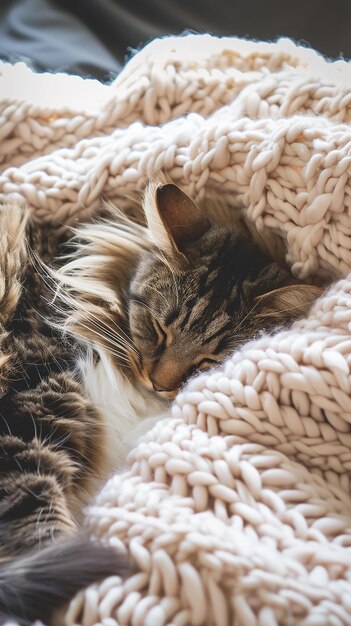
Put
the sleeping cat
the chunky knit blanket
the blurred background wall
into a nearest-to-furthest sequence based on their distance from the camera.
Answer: the chunky knit blanket
the sleeping cat
the blurred background wall

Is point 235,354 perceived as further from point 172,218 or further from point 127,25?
point 127,25

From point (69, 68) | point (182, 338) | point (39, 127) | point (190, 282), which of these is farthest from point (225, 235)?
point (69, 68)

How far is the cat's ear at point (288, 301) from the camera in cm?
113

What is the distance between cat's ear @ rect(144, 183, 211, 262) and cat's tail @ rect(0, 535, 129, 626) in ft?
2.03

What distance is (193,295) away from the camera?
124 centimetres

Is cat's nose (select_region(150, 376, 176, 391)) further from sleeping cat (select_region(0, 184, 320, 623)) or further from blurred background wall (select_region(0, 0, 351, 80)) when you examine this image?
blurred background wall (select_region(0, 0, 351, 80))

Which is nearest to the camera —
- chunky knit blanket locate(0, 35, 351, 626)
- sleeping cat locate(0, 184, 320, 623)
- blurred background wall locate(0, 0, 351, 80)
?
chunky knit blanket locate(0, 35, 351, 626)

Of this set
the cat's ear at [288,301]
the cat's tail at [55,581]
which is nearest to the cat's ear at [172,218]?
the cat's ear at [288,301]

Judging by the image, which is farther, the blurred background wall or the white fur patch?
the blurred background wall

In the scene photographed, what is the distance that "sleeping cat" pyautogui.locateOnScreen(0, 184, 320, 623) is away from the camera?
112cm

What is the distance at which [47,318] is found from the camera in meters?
1.27

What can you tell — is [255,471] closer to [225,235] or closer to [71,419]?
[71,419]

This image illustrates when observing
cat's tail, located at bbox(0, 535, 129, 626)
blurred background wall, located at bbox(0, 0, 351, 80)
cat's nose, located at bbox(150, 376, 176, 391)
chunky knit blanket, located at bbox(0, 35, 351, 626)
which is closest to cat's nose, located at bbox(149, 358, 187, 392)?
cat's nose, located at bbox(150, 376, 176, 391)

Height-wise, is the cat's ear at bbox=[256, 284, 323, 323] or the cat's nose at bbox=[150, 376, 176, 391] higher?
the cat's ear at bbox=[256, 284, 323, 323]
